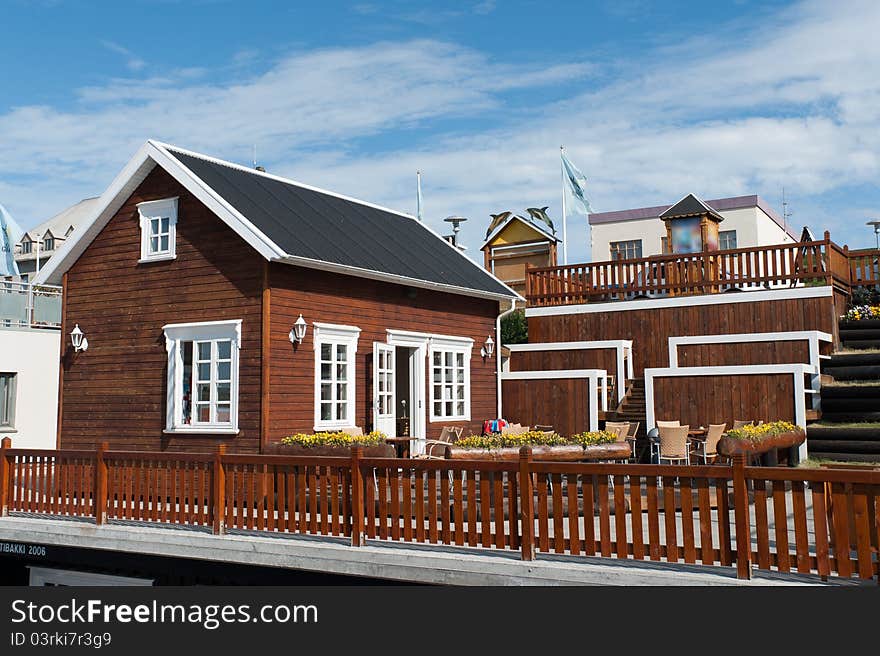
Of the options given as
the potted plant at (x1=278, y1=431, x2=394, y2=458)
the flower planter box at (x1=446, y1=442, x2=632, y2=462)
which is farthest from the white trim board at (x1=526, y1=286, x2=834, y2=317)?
the potted plant at (x1=278, y1=431, x2=394, y2=458)

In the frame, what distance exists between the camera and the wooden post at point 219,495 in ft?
31.3

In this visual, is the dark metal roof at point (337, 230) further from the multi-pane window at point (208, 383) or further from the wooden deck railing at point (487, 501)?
the wooden deck railing at point (487, 501)

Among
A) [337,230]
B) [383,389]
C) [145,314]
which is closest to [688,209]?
[337,230]

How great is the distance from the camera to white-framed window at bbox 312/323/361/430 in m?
14.3

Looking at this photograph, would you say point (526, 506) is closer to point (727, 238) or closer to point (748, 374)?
point (748, 374)

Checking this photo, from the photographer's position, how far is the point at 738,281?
64.9ft

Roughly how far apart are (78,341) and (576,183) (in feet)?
64.0

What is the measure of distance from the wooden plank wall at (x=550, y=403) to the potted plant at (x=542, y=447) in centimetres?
611

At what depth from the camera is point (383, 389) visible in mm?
15672

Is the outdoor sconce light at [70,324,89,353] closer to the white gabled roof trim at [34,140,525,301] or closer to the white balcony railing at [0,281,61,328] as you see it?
the white gabled roof trim at [34,140,525,301]
